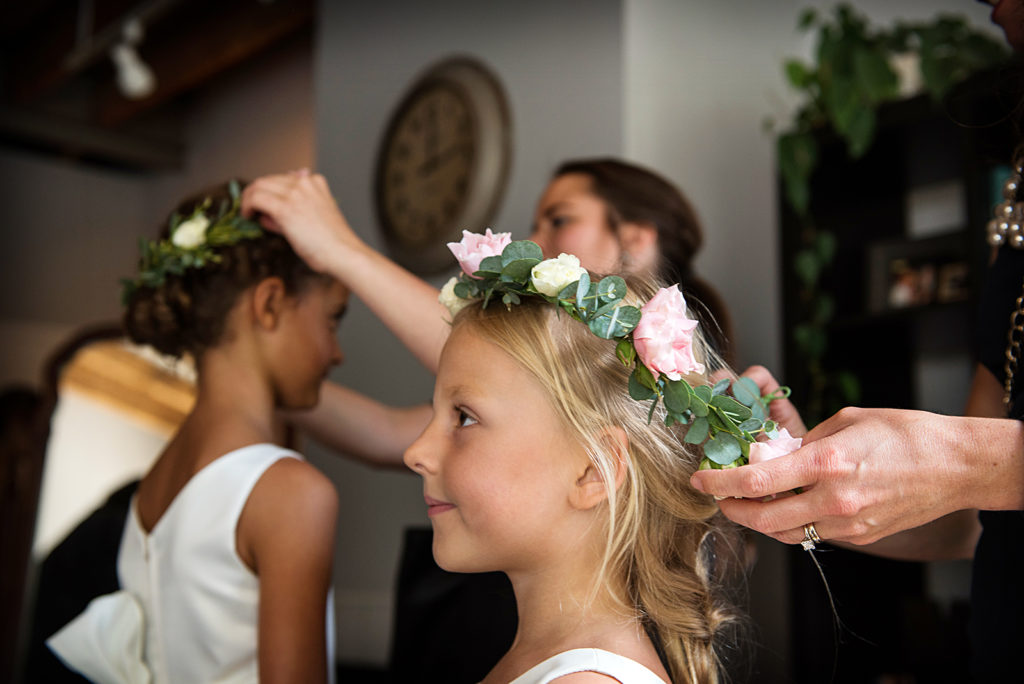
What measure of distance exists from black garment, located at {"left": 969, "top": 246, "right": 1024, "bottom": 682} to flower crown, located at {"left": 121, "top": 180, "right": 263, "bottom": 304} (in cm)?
111

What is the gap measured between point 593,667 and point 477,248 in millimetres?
493

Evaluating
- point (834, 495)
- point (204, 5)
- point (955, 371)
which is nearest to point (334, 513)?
point (834, 495)

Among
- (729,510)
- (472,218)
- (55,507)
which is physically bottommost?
(55,507)

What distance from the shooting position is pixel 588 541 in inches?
40.2

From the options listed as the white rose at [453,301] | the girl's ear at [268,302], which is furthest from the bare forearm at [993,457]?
the girl's ear at [268,302]

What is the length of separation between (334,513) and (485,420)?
389 mm

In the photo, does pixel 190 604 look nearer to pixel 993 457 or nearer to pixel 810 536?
pixel 810 536

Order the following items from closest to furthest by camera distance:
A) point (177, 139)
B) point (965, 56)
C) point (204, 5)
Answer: point (965, 56), point (204, 5), point (177, 139)

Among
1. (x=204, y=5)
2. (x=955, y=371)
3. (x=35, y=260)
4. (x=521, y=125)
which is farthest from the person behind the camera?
(x=35, y=260)

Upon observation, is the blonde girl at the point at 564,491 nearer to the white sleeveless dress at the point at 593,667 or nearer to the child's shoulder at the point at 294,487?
the white sleeveless dress at the point at 593,667

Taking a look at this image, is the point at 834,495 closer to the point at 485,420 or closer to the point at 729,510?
the point at 729,510

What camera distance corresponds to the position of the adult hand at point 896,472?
76 cm

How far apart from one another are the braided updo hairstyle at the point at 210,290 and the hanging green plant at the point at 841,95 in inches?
55.1

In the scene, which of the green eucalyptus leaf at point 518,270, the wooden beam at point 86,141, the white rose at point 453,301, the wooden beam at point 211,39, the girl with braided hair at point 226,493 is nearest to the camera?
the green eucalyptus leaf at point 518,270
